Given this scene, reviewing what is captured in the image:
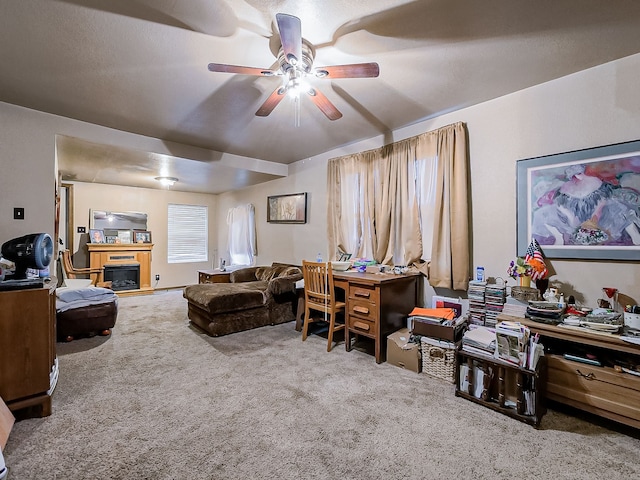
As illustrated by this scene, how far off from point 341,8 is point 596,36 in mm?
1735

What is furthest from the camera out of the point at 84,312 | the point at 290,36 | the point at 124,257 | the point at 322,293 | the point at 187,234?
the point at 187,234

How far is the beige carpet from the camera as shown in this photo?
153 centimetres

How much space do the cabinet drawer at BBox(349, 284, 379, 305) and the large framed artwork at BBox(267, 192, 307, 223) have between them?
2.17m

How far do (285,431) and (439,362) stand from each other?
4.79 feet

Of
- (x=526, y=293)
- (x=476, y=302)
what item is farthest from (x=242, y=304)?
(x=526, y=293)

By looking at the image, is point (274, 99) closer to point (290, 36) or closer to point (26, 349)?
point (290, 36)

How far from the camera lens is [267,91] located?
8.85 ft

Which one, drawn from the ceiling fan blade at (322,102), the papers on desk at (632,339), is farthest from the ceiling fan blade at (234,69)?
the papers on desk at (632,339)

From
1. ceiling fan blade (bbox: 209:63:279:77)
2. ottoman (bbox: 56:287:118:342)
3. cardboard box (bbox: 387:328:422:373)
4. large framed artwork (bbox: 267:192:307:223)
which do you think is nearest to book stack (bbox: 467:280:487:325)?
cardboard box (bbox: 387:328:422:373)

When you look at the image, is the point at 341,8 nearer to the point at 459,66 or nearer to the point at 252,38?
the point at 252,38

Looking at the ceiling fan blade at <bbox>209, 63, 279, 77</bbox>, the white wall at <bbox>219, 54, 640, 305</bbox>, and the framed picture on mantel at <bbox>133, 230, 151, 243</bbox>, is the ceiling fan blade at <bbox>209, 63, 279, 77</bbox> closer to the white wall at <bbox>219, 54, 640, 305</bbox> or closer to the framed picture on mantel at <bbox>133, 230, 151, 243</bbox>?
the white wall at <bbox>219, 54, 640, 305</bbox>

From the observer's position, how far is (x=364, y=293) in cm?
298

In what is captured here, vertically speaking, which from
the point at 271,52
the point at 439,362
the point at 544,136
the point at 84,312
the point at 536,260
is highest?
the point at 271,52

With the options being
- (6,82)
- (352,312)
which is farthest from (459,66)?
(6,82)
